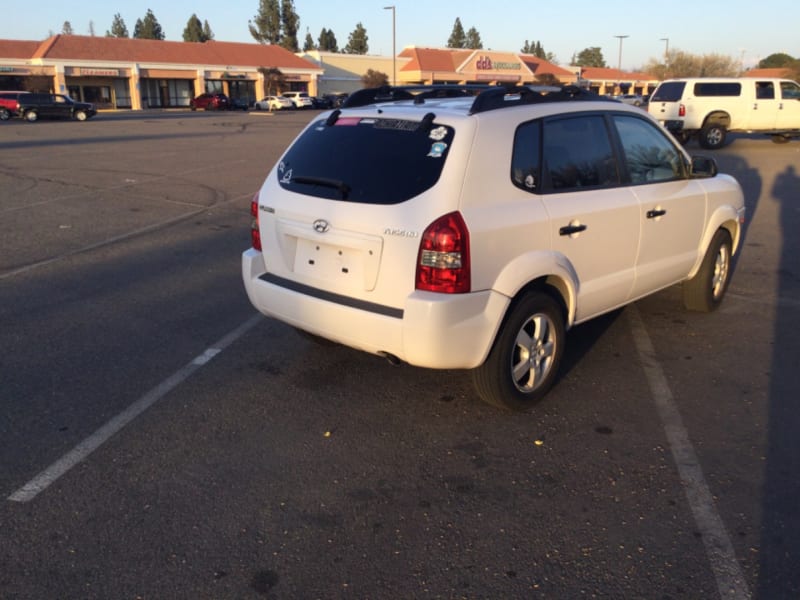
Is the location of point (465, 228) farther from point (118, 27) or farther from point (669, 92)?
point (118, 27)

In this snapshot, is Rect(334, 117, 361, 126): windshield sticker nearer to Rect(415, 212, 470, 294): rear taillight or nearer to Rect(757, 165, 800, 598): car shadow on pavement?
Rect(415, 212, 470, 294): rear taillight

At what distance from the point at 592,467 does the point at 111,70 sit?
6225cm

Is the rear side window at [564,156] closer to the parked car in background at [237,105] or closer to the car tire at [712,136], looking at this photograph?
the car tire at [712,136]

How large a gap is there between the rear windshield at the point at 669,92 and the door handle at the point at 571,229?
67.1 feet

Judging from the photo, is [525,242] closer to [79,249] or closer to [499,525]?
[499,525]

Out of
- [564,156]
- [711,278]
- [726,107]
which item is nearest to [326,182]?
[564,156]

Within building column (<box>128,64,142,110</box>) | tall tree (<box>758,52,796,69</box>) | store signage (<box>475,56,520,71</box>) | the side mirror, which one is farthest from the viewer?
tall tree (<box>758,52,796,69</box>)

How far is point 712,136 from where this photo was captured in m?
22.2

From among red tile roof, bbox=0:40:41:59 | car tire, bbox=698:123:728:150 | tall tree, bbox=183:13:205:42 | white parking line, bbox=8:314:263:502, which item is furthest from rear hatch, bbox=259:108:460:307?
tall tree, bbox=183:13:205:42

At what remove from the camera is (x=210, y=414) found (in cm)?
421

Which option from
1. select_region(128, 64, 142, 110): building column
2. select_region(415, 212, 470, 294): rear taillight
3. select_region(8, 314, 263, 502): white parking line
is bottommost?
select_region(8, 314, 263, 502): white parking line

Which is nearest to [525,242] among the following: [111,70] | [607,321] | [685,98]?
[607,321]

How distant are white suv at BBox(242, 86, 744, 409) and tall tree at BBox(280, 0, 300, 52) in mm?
101343

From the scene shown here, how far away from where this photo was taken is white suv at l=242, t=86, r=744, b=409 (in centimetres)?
373
